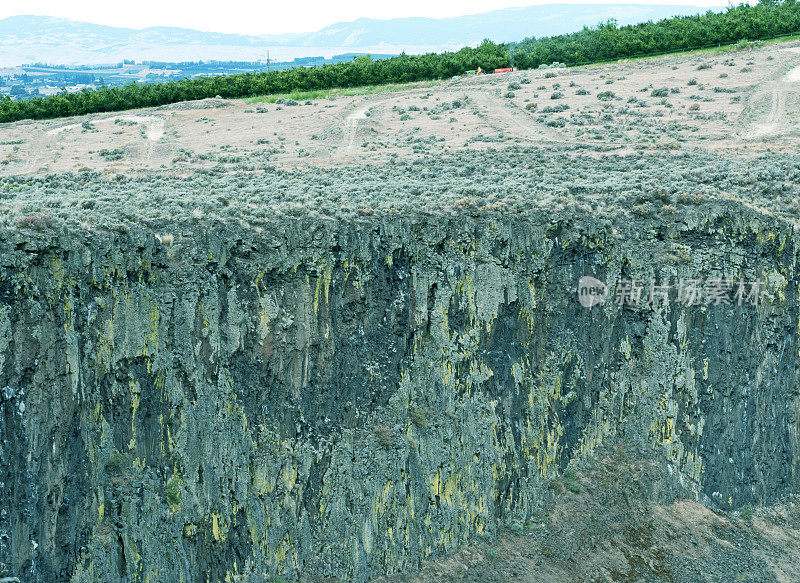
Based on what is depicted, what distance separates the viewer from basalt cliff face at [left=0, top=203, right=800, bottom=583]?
16.5m

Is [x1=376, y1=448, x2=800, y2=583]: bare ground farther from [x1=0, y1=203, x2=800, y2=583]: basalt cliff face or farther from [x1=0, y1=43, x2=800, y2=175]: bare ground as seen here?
[x1=0, y1=43, x2=800, y2=175]: bare ground

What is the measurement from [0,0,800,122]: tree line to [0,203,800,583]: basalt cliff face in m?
36.6

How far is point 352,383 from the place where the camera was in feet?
64.3

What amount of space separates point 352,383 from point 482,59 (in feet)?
144

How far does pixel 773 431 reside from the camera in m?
23.1

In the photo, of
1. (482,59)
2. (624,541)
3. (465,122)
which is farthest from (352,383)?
(482,59)

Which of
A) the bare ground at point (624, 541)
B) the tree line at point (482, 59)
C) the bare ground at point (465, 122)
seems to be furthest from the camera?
the tree line at point (482, 59)

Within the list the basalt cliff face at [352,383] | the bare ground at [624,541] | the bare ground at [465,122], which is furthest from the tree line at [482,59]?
the bare ground at [624,541]

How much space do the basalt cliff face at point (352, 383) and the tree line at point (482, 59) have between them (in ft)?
120

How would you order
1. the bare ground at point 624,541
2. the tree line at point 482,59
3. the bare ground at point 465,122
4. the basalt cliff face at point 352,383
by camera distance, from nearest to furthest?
the basalt cliff face at point 352,383 < the bare ground at point 624,541 < the bare ground at point 465,122 < the tree line at point 482,59

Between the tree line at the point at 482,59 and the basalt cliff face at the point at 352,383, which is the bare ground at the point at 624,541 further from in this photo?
the tree line at the point at 482,59

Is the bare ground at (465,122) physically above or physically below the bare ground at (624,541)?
above

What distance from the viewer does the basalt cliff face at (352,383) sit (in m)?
16.5

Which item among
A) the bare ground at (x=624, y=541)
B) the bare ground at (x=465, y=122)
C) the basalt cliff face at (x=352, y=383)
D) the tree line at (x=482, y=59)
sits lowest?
the bare ground at (x=624, y=541)
